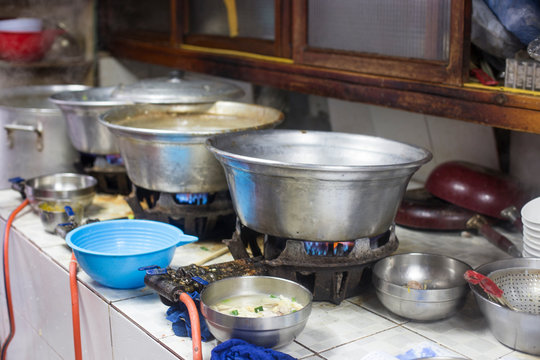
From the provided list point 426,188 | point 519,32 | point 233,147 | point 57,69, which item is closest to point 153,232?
point 233,147

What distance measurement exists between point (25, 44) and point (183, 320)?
8.73 feet

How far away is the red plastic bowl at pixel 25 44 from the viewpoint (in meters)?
4.02

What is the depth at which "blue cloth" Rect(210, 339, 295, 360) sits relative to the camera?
1763mm

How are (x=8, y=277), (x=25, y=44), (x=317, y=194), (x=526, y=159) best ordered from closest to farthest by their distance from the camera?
(x=317, y=194)
(x=526, y=159)
(x=8, y=277)
(x=25, y=44)

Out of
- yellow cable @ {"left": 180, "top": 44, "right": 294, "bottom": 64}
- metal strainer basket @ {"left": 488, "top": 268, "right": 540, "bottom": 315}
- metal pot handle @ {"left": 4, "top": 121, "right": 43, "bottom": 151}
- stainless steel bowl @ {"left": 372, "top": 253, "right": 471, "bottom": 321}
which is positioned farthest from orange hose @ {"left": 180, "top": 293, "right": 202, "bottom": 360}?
metal pot handle @ {"left": 4, "top": 121, "right": 43, "bottom": 151}

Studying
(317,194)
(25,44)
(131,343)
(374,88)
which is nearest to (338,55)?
(374,88)

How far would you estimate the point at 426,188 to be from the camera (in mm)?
3037

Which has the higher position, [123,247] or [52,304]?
[123,247]

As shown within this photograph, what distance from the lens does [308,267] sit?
7.06 feet

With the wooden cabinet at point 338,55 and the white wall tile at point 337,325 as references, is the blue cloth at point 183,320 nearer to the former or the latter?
the white wall tile at point 337,325

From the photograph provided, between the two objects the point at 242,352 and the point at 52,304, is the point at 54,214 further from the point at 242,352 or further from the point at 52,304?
the point at 242,352

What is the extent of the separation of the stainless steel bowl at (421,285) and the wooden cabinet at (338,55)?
1.74ft

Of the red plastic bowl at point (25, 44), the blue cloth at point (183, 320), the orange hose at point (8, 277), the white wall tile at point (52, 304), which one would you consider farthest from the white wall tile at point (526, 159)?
the red plastic bowl at point (25, 44)

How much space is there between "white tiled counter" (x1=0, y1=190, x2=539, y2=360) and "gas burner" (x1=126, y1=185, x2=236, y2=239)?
0.27 feet
